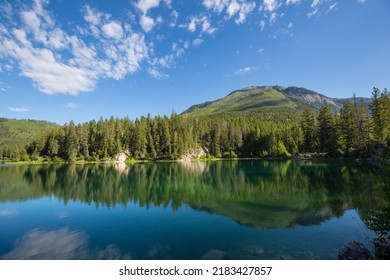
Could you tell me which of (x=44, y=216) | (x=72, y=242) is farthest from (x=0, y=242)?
(x=44, y=216)

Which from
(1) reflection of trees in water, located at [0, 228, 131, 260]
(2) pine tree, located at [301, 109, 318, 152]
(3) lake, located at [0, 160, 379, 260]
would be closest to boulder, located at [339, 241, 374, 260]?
(3) lake, located at [0, 160, 379, 260]

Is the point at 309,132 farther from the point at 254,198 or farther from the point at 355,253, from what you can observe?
the point at 355,253

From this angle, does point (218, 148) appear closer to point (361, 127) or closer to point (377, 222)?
point (361, 127)

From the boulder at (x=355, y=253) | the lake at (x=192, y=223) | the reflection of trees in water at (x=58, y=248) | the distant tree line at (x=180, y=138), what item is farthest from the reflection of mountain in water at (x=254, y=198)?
the distant tree line at (x=180, y=138)

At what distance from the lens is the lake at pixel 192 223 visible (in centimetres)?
1628

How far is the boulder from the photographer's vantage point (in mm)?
12430

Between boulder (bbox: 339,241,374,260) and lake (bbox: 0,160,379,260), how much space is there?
190cm

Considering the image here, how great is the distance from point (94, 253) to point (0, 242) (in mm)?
8899

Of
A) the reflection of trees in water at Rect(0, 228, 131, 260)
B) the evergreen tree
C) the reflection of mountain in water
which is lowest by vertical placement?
the reflection of trees in water at Rect(0, 228, 131, 260)

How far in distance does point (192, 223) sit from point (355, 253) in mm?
13398

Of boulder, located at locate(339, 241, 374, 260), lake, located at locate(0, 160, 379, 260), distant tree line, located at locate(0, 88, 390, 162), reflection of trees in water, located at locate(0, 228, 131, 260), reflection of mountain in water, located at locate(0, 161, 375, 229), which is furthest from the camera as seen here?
distant tree line, located at locate(0, 88, 390, 162)

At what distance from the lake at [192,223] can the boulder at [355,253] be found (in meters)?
1.90

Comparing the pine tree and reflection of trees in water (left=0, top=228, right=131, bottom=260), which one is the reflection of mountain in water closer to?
reflection of trees in water (left=0, top=228, right=131, bottom=260)

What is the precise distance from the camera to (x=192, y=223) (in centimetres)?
2245
